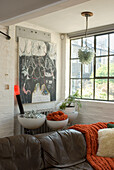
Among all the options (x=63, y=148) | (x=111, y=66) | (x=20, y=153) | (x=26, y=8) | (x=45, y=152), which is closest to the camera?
(x=20, y=153)

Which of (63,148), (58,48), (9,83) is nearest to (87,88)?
(58,48)

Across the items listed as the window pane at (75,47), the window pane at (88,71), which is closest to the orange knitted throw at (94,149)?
the window pane at (88,71)

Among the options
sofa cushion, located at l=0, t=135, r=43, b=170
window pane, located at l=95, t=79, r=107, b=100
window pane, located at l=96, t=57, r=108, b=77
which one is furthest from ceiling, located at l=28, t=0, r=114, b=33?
sofa cushion, located at l=0, t=135, r=43, b=170

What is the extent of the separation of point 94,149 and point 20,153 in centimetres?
113

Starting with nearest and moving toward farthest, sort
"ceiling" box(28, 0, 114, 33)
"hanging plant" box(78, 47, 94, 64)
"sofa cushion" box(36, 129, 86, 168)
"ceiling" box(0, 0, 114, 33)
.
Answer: "sofa cushion" box(36, 129, 86, 168) → "ceiling" box(0, 0, 114, 33) → "ceiling" box(28, 0, 114, 33) → "hanging plant" box(78, 47, 94, 64)

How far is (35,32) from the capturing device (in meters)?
4.60

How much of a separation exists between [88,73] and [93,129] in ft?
7.01

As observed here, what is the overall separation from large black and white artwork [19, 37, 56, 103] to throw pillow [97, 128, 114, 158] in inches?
78.6

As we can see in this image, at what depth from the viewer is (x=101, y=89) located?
4.75m

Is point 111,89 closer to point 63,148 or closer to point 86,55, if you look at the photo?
point 86,55

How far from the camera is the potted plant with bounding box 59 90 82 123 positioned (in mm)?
4512

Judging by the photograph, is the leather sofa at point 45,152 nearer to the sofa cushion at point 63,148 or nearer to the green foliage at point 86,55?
the sofa cushion at point 63,148

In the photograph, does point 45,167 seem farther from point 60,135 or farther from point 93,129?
point 93,129

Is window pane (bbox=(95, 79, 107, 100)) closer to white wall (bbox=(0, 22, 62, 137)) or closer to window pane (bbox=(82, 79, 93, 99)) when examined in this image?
window pane (bbox=(82, 79, 93, 99))
